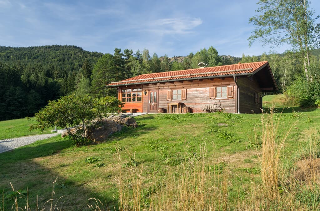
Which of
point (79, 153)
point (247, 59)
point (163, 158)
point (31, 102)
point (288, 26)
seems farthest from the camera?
point (247, 59)

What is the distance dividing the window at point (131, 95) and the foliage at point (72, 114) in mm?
11024

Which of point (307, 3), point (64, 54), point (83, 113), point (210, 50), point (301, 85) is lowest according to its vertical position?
point (83, 113)

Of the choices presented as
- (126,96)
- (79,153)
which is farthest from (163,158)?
(126,96)

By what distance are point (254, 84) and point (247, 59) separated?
2238 inches

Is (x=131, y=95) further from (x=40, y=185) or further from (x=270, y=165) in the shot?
(x=270, y=165)

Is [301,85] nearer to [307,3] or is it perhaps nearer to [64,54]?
[307,3]

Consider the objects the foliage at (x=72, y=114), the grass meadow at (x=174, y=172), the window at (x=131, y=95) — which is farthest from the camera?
the window at (x=131, y=95)

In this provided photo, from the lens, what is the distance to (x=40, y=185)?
17.8ft

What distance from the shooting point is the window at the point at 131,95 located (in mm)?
21337

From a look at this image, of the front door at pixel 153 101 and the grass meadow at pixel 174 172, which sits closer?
the grass meadow at pixel 174 172

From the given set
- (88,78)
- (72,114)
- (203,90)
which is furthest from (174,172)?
(88,78)

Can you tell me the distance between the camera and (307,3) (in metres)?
22.2

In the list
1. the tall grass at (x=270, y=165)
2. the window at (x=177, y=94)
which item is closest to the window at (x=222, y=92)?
the window at (x=177, y=94)

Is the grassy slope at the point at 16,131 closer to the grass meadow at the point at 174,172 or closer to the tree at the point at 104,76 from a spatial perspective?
the grass meadow at the point at 174,172
